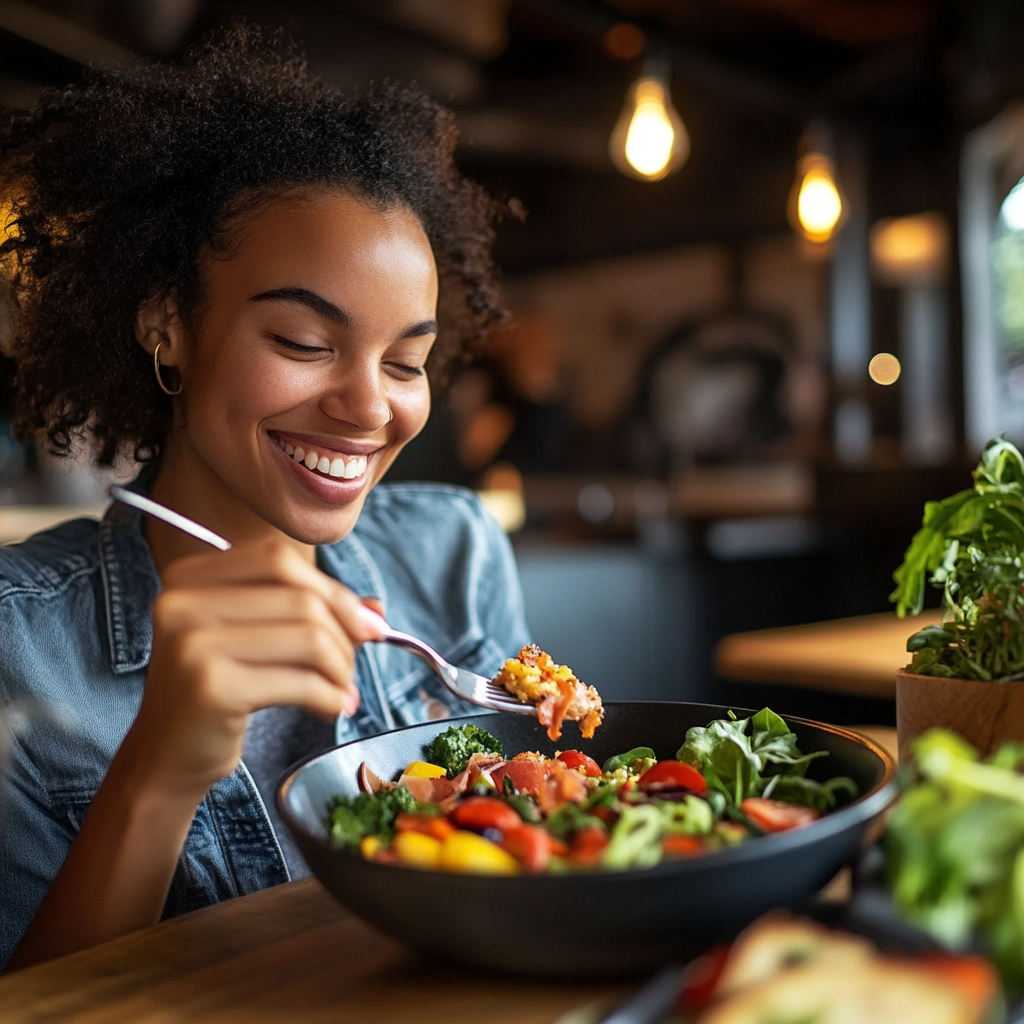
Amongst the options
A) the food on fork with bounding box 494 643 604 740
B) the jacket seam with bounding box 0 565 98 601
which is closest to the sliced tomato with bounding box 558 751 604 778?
the food on fork with bounding box 494 643 604 740

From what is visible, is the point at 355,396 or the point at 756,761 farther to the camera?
the point at 355,396

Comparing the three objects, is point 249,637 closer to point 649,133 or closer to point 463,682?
point 463,682

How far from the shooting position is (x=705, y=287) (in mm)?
7336

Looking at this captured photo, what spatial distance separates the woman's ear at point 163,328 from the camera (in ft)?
4.83

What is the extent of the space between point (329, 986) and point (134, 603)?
2.53ft

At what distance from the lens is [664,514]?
6945mm

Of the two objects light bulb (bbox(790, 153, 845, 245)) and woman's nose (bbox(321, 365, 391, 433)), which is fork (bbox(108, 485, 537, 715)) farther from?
light bulb (bbox(790, 153, 845, 245))

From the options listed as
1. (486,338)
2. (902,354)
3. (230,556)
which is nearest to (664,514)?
(902,354)

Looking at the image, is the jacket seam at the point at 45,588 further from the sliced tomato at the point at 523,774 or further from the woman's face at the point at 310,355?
the sliced tomato at the point at 523,774

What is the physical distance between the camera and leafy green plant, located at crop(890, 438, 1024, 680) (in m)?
1.06

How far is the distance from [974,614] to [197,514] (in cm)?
102

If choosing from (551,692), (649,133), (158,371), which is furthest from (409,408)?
(649,133)

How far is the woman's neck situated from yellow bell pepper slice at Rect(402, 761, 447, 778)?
55 centimetres

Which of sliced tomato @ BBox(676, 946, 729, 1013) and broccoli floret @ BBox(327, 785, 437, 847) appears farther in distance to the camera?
broccoli floret @ BBox(327, 785, 437, 847)
